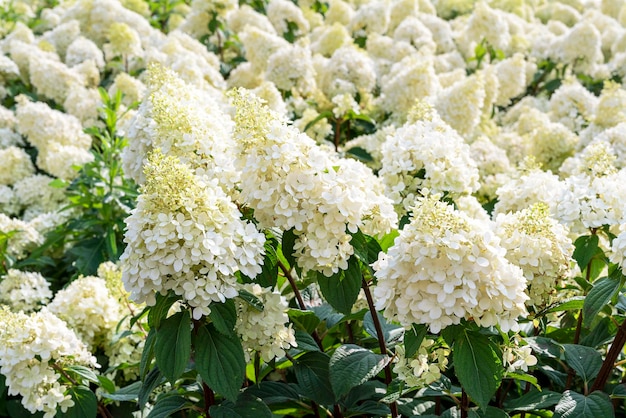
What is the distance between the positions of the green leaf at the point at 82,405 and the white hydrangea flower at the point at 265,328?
67cm

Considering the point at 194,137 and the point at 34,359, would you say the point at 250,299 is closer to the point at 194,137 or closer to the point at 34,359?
the point at 194,137

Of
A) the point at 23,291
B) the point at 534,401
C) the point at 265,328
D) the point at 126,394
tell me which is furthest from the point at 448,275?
the point at 23,291

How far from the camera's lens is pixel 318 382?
2.36 m

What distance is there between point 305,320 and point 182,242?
786mm

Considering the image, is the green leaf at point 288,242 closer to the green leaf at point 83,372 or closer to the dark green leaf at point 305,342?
the dark green leaf at point 305,342

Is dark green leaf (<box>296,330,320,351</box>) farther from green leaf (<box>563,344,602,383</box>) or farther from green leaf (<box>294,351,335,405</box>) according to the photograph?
green leaf (<box>563,344,602,383</box>)

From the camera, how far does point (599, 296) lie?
203 cm

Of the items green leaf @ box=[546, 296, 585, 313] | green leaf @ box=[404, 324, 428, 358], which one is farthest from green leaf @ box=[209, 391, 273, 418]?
green leaf @ box=[546, 296, 585, 313]

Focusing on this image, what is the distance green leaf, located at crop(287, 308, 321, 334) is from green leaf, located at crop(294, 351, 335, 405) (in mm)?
108

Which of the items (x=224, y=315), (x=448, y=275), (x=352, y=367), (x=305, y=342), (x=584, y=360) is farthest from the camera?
(x=305, y=342)

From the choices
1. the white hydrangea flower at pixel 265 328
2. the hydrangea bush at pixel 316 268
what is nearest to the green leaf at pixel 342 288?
the hydrangea bush at pixel 316 268

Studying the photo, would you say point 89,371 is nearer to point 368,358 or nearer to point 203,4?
point 368,358

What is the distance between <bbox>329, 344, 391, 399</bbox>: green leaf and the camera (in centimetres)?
214

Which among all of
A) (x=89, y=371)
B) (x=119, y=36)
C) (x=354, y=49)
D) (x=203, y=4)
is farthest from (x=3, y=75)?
(x=89, y=371)
